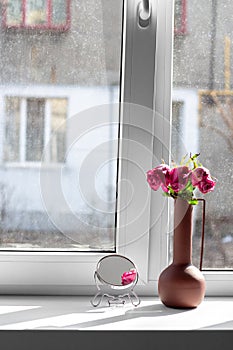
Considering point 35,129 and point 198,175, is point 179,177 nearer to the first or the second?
point 198,175

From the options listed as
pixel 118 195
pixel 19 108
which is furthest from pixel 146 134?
pixel 19 108

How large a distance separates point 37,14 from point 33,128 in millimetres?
351

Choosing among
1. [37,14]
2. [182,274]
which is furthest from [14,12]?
[182,274]

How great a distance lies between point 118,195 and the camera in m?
2.18

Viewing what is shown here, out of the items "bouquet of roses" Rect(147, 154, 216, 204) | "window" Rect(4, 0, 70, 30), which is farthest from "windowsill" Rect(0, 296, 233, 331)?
"window" Rect(4, 0, 70, 30)

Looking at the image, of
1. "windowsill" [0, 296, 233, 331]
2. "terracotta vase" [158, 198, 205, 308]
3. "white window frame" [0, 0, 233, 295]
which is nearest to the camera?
"windowsill" [0, 296, 233, 331]

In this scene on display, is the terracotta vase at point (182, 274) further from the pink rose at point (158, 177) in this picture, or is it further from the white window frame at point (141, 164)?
the white window frame at point (141, 164)

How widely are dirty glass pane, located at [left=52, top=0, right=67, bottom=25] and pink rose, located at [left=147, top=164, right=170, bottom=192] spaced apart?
1.82ft

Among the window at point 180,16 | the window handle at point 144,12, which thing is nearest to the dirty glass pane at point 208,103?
the window at point 180,16

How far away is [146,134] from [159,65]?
220 mm

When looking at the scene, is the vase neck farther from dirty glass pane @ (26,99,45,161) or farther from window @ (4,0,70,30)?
window @ (4,0,70,30)

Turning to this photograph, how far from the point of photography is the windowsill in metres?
1.78

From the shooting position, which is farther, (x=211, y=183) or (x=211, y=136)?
(x=211, y=136)

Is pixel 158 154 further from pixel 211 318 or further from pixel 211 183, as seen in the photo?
pixel 211 318
